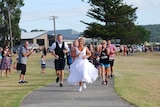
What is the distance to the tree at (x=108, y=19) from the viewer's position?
69875 mm

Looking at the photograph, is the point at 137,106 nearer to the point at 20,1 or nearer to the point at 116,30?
the point at 116,30

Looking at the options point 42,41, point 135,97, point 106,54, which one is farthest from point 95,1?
point 135,97

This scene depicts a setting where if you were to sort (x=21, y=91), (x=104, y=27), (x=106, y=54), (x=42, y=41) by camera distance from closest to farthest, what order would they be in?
(x=21, y=91), (x=106, y=54), (x=104, y=27), (x=42, y=41)

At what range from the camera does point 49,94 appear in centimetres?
1320

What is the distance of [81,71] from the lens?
13.8 metres

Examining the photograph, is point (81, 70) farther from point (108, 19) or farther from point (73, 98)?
point (108, 19)

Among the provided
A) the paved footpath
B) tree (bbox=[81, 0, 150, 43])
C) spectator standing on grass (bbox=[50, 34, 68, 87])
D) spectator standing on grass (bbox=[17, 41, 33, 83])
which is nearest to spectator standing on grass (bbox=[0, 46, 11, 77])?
spectator standing on grass (bbox=[17, 41, 33, 83])

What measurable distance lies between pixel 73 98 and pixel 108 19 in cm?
5985

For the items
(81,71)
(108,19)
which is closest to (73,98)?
(81,71)

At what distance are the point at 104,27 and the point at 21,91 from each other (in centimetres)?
5641

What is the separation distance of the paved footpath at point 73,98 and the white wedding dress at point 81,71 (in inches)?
15.5

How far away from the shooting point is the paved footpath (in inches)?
430

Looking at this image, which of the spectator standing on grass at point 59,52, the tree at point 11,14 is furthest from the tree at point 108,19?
the spectator standing on grass at point 59,52

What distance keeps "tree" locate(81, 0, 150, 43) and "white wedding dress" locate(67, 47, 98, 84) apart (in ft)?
181
